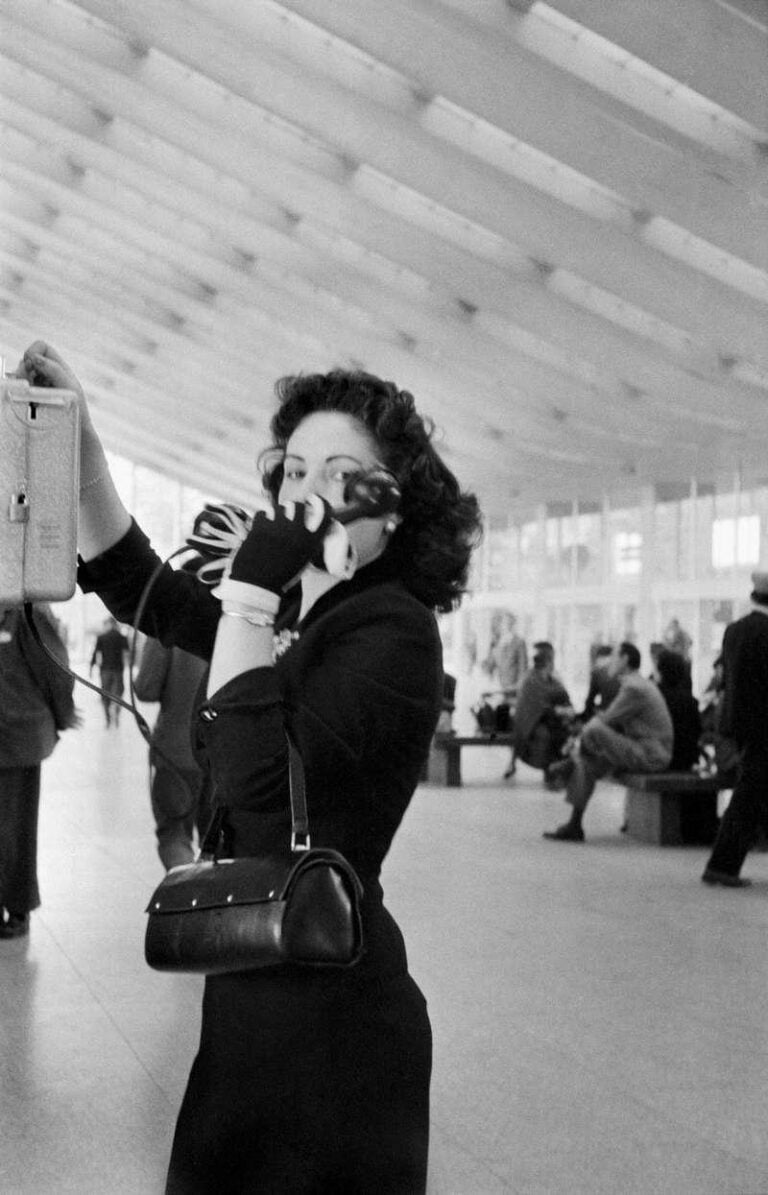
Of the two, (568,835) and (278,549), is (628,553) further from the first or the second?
(278,549)

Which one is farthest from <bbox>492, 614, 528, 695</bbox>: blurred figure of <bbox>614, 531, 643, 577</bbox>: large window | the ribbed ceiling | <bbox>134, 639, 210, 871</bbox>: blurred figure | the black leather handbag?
the black leather handbag

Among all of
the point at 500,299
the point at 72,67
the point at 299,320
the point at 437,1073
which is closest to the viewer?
the point at 437,1073

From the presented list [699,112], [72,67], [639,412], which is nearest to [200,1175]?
[699,112]

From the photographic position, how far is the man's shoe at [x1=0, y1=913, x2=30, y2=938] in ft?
21.1

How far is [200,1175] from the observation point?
5.83ft

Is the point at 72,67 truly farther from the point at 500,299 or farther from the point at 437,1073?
the point at 437,1073

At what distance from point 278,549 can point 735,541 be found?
22.1 metres

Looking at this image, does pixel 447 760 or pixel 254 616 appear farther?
pixel 447 760

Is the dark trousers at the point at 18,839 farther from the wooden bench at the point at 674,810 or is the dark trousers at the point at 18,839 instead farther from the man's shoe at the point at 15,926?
the wooden bench at the point at 674,810

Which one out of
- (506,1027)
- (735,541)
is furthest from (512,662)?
(506,1027)

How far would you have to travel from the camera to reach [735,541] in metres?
23.0

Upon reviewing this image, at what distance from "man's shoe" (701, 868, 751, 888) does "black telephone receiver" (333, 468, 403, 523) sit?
7.05m

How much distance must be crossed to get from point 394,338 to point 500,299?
394 centimetres

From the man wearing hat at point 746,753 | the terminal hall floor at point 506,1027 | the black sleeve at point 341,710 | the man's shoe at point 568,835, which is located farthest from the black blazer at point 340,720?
the man's shoe at point 568,835
